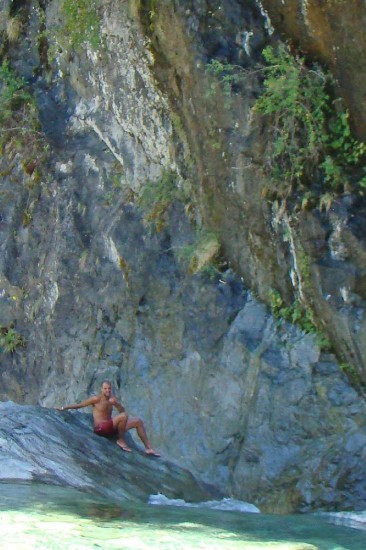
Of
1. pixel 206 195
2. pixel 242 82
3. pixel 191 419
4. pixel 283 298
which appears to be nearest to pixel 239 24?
pixel 242 82

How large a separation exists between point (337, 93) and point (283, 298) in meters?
2.53

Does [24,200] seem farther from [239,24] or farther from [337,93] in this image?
[337,93]

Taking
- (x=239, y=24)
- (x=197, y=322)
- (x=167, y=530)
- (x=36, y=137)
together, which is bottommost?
(x=167, y=530)

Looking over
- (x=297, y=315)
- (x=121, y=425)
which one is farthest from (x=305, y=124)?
(x=121, y=425)

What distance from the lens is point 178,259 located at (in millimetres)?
11000

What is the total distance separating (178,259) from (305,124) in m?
2.98

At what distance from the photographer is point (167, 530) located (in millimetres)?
4820

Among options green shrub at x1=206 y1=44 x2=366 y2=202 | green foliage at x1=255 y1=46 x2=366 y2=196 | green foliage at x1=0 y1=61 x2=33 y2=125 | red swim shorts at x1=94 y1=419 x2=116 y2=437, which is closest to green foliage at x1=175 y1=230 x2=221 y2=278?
green shrub at x1=206 y1=44 x2=366 y2=202

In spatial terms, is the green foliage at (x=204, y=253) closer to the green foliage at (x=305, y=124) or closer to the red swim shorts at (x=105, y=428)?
the green foliage at (x=305, y=124)

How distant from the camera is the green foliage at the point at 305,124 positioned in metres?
8.64

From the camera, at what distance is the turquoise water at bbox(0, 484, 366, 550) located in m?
4.37

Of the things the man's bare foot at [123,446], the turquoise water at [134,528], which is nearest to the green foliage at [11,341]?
the man's bare foot at [123,446]

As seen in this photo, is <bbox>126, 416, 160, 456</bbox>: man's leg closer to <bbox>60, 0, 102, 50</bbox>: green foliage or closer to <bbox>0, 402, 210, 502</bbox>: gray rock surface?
<bbox>0, 402, 210, 502</bbox>: gray rock surface

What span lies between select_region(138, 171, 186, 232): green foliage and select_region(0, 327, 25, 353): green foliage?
347 cm
